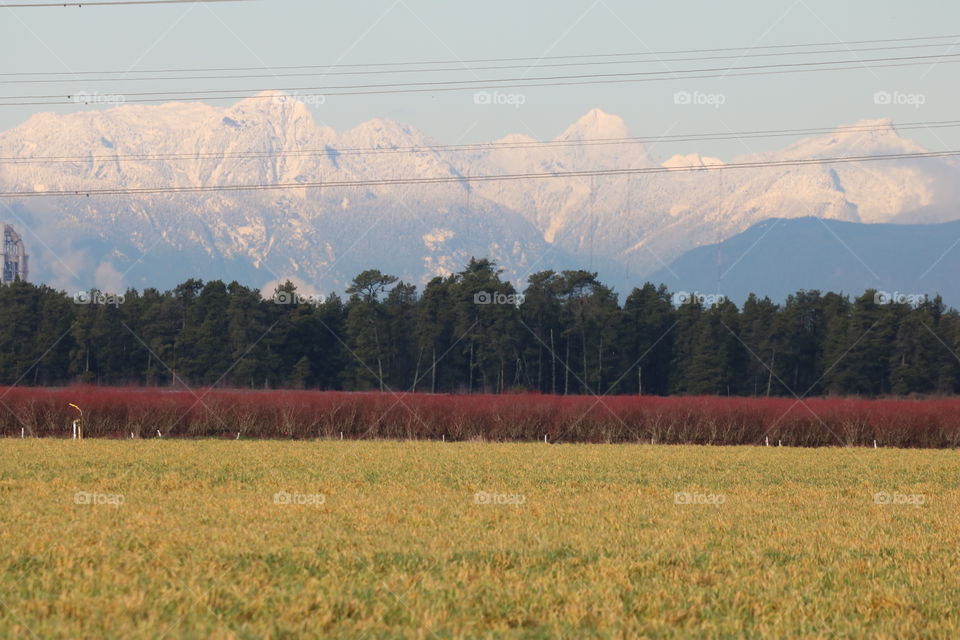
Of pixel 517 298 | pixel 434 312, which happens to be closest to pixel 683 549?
pixel 517 298

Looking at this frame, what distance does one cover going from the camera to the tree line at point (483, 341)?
7581 cm

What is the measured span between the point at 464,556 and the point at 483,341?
212ft

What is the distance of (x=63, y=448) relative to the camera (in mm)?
31453

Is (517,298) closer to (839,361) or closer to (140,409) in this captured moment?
(839,361)

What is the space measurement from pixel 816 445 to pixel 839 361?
33.8 meters

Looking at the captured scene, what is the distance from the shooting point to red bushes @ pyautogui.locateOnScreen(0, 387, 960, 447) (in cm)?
4350

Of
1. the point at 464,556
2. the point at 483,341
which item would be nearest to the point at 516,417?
the point at 483,341

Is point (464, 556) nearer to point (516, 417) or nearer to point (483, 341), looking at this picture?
point (516, 417)

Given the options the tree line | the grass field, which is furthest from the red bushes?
the tree line

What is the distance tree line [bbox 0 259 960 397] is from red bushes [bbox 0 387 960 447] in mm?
28226

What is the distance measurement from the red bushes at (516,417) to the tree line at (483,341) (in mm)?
28226

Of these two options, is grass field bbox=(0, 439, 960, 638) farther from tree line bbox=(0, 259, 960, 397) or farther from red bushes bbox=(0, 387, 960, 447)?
tree line bbox=(0, 259, 960, 397)

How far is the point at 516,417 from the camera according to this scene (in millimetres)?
45656

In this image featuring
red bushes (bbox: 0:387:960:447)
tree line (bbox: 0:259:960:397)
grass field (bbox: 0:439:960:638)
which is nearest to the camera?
grass field (bbox: 0:439:960:638)
